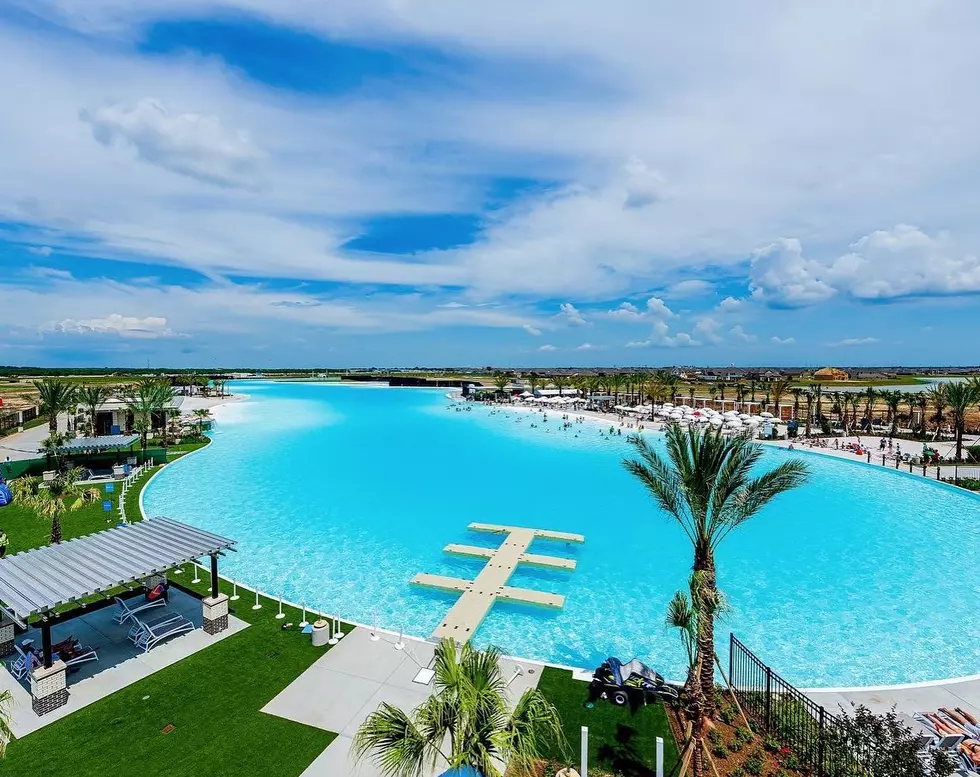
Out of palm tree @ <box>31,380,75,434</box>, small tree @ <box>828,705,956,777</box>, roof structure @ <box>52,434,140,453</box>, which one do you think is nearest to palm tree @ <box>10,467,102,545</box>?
roof structure @ <box>52,434,140,453</box>

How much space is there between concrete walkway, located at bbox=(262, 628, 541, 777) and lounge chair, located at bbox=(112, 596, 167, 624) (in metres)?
5.12

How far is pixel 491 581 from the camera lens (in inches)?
669

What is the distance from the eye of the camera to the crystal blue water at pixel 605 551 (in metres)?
14.1

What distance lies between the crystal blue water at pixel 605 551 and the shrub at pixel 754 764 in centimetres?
393

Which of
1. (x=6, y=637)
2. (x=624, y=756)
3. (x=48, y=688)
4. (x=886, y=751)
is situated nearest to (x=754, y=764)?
(x=886, y=751)

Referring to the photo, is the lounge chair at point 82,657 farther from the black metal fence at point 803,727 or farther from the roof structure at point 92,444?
the roof structure at point 92,444

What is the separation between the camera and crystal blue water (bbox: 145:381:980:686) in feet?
46.4

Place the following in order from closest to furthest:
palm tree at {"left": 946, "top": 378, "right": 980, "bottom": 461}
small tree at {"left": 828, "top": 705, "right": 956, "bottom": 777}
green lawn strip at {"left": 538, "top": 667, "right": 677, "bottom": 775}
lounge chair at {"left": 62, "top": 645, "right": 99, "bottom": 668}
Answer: small tree at {"left": 828, "top": 705, "right": 956, "bottom": 777}, green lawn strip at {"left": 538, "top": 667, "right": 677, "bottom": 775}, lounge chair at {"left": 62, "top": 645, "right": 99, "bottom": 668}, palm tree at {"left": 946, "top": 378, "right": 980, "bottom": 461}

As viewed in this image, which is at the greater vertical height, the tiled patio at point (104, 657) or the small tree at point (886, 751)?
the small tree at point (886, 751)

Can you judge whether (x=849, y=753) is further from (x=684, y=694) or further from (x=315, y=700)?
(x=315, y=700)

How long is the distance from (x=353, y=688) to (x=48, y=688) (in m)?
5.67

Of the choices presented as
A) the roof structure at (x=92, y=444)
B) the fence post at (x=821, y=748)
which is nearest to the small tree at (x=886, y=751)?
the fence post at (x=821, y=748)

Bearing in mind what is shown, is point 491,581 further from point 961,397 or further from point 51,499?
point 961,397

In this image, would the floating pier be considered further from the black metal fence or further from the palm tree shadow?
the black metal fence
